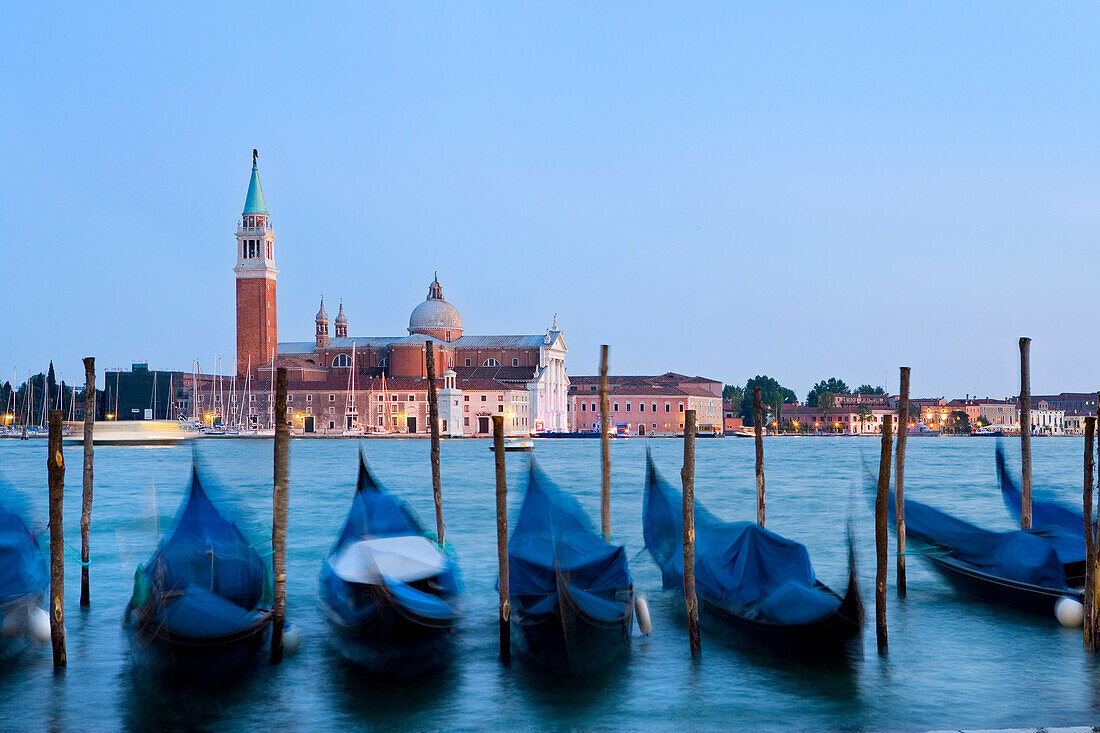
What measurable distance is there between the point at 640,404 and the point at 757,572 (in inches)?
2324

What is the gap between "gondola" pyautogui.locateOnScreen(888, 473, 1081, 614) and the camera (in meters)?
7.81

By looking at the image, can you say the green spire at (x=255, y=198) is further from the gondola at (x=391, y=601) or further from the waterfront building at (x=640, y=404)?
the gondola at (x=391, y=601)

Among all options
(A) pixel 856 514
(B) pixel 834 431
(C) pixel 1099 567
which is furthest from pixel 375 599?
(B) pixel 834 431

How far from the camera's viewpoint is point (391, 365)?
5791 centimetres

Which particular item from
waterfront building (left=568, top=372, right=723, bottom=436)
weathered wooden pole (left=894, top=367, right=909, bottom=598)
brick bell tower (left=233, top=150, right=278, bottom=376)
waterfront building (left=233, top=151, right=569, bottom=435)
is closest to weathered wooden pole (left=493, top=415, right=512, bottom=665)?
weathered wooden pole (left=894, top=367, right=909, bottom=598)

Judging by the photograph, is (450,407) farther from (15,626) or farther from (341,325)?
(15,626)

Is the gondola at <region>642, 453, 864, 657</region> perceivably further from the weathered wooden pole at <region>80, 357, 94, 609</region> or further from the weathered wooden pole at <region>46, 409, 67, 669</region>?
the weathered wooden pole at <region>80, 357, 94, 609</region>

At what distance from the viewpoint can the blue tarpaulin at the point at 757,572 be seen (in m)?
6.35

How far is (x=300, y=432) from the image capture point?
56156 mm

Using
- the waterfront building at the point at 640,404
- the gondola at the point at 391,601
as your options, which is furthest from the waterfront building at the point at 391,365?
the gondola at the point at 391,601

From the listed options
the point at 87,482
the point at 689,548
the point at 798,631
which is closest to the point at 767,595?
the point at 798,631

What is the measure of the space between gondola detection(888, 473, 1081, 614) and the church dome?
53.5 meters

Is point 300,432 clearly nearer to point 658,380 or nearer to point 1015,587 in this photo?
point 658,380

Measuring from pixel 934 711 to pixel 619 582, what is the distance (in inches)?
73.7
